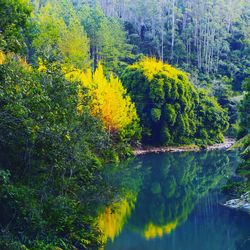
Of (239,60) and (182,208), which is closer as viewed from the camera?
(182,208)

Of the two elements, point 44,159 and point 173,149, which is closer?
point 44,159

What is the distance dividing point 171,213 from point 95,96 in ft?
22.9

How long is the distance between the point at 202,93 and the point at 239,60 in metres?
20.2

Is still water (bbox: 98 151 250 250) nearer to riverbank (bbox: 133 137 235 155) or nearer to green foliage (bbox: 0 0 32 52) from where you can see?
green foliage (bbox: 0 0 32 52)

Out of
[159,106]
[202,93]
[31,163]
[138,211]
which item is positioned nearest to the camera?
[31,163]

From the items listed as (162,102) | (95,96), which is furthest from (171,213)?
(162,102)

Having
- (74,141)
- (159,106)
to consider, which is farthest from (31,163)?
(159,106)

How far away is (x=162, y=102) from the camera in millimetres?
47406

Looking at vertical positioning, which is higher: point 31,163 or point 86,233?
point 31,163

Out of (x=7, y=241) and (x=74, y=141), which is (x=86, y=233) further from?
(x=7, y=241)

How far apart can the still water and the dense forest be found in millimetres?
1473

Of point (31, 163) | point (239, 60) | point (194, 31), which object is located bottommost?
point (31, 163)

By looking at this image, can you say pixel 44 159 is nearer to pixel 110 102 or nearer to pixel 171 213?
pixel 171 213

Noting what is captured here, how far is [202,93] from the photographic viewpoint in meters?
55.9
